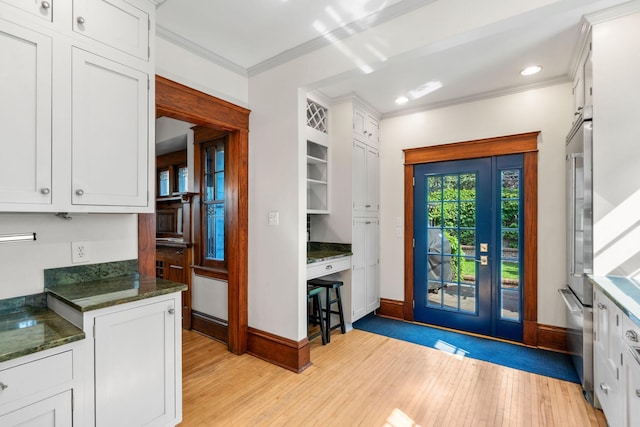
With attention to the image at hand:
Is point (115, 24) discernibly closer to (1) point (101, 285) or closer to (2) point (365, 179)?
(1) point (101, 285)

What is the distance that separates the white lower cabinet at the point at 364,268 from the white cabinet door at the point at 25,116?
2.76 metres

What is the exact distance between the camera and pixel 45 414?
128 centimetres

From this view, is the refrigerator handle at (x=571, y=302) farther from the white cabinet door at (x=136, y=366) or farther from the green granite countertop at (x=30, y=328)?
the green granite countertop at (x=30, y=328)

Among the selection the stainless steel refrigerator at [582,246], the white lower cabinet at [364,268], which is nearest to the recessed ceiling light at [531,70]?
the stainless steel refrigerator at [582,246]

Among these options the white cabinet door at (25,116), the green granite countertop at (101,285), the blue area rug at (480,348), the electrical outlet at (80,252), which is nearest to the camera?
the white cabinet door at (25,116)

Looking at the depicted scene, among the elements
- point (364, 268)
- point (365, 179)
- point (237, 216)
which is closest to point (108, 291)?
point (237, 216)

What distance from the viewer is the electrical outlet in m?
1.88

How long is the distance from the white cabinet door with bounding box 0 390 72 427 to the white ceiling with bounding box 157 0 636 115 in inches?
92.1

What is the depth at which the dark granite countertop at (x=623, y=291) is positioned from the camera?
141 centimetres

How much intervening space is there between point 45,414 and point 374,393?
1956 mm

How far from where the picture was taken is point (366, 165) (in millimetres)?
3857

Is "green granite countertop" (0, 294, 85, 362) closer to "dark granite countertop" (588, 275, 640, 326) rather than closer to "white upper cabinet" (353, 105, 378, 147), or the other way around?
"dark granite countertop" (588, 275, 640, 326)

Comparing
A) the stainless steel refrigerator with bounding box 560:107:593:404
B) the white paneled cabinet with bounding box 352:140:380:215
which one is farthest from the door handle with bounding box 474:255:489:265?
the white paneled cabinet with bounding box 352:140:380:215

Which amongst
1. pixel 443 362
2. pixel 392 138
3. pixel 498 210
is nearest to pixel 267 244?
pixel 443 362
